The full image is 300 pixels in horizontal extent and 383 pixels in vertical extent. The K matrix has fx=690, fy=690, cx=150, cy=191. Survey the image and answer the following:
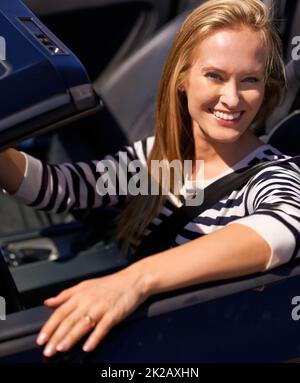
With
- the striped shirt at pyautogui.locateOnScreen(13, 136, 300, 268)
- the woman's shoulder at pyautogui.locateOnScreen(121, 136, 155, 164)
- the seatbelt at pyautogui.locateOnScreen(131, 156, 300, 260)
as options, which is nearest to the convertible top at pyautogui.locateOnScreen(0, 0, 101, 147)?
the striped shirt at pyautogui.locateOnScreen(13, 136, 300, 268)

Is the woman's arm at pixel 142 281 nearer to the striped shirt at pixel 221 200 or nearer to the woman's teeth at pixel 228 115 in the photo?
the striped shirt at pixel 221 200

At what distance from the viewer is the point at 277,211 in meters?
1.12

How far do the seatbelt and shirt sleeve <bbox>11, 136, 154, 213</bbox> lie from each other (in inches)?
5.8

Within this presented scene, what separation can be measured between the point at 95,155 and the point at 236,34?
3.23 feet

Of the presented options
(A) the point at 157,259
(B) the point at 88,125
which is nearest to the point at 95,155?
(B) the point at 88,125

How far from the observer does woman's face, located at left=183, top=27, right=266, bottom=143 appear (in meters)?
1.26

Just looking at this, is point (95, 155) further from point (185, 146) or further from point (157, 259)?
point (157, 259)

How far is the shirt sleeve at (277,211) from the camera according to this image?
1.08 m

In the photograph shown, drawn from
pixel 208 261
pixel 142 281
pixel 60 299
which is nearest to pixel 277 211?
pixel 208 261

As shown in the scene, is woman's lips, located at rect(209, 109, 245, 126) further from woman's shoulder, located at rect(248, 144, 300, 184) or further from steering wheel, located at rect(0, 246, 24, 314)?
steering wheel, located at rect(0, 246, 24, 314)

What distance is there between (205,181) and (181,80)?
0.21 meters

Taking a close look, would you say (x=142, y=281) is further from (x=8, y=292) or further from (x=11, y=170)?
(x=11, y=170)

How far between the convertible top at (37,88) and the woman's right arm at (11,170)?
1.24ft

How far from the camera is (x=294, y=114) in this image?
5.11 feet
